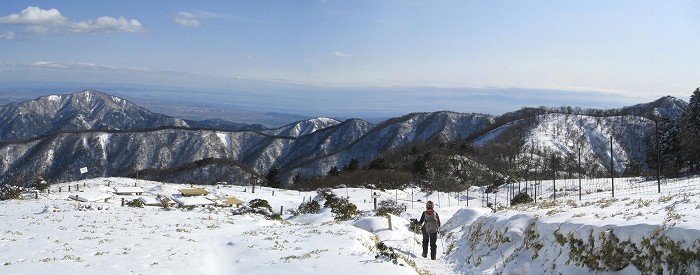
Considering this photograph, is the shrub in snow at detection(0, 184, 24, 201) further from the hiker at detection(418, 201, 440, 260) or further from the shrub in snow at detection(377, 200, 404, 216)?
the hiker at detection(418, 201, 440, 260)

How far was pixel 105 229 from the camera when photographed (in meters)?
20.2

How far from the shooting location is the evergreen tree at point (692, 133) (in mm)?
53188

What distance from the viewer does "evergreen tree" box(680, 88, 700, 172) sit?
53.2m

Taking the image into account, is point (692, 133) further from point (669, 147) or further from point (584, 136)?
point (584, 136)

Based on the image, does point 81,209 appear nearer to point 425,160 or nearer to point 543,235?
point 543,235

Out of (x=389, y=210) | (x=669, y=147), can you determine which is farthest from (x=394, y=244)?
(x=669, y=147)

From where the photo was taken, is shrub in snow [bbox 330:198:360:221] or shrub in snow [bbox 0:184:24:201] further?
shrub in snow [bbox 0:184:24:201]

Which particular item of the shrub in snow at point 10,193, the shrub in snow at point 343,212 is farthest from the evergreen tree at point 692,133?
the shrub in snow at point 10,193

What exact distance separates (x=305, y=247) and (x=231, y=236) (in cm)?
527

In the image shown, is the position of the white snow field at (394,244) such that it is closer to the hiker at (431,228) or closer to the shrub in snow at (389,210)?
the hiker at (431,228)

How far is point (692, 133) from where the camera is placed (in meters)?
55.5

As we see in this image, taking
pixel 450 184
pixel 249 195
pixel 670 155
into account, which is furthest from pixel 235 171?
pixel 670 155

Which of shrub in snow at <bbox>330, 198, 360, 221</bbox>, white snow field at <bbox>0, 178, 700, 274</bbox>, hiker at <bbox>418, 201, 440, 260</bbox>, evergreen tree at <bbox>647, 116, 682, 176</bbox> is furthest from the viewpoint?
evergreen tree at <bbox>647, 116, 682, 176</bbox>

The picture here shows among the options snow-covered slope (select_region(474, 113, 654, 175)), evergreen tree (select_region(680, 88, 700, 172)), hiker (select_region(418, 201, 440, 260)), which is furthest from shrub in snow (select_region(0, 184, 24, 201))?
snow-covered slope (select_region(474, 113, 654, 175))
